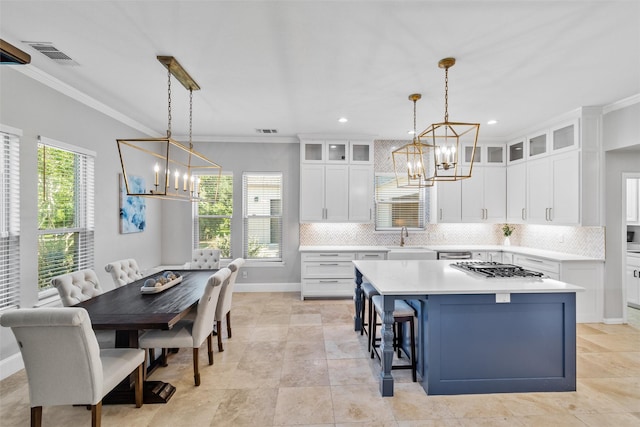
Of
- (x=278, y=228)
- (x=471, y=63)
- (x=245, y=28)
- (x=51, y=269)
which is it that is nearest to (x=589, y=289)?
(x=471, y=63)

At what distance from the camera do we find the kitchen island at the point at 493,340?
8.18 feet

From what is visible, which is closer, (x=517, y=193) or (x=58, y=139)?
(x=58, y=139)

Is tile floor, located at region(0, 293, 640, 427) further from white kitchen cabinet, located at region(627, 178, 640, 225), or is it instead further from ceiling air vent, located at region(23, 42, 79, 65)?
ceiling air vent, located at region(23, 42, 79, 65)

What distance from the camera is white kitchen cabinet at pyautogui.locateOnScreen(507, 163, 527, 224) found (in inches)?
200

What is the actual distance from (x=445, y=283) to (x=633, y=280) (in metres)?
4.18

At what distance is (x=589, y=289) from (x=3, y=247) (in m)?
6.49

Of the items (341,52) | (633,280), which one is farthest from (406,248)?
(341,52)

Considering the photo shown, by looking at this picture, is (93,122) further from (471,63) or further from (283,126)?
(471,63)

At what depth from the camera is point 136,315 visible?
2.31 m

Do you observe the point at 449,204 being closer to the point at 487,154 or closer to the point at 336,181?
the point at 487,154

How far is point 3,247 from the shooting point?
2713mm

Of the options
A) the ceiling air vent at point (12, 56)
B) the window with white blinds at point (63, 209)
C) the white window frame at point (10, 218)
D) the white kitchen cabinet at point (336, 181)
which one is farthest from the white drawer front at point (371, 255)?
the ceiling air vent at point (12, 56)

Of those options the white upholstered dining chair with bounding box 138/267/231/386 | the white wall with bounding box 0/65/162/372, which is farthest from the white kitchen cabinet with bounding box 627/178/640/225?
the white wall with bounding box 0/65/162/372

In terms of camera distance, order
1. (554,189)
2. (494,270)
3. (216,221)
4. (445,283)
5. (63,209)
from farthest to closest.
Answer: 1. (216,221)
2. (554,189)
3. (63,209)
4. (494,270)
5. (445,283)
